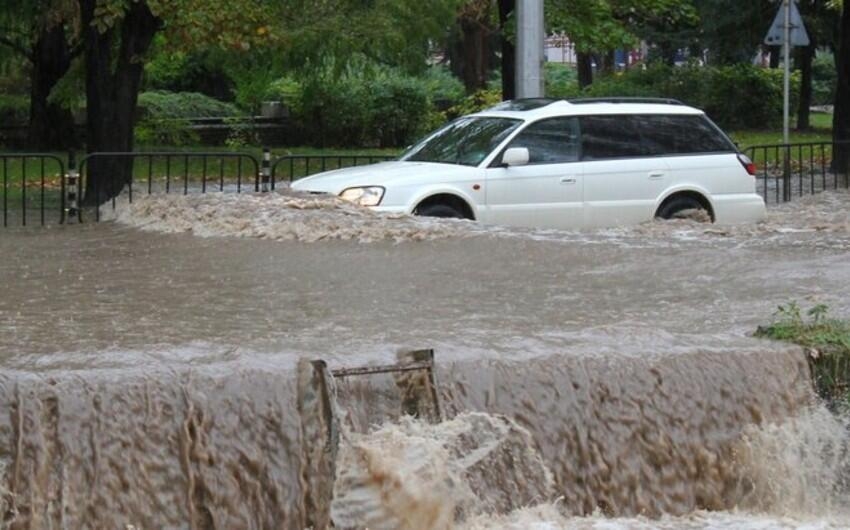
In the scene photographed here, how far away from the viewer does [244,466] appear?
7328 millimetres

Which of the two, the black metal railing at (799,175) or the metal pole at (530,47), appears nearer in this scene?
the metal pole at (530,47)

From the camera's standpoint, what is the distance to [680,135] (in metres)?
15.9

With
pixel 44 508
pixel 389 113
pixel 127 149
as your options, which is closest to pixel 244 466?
pixel 44 508

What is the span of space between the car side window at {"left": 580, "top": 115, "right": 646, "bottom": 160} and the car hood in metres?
1.36

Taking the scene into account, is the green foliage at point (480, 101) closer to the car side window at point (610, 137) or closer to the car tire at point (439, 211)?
the car side window at point (610, 137)

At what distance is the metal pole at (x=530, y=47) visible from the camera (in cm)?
1839

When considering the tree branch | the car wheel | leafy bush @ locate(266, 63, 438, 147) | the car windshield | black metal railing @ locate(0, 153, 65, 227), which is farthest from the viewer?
leafy bush @ locate(266, 63, 438, 147)

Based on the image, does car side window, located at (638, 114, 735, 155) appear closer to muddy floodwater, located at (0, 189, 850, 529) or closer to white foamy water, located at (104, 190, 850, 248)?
white foamy water, located at (104, 190, 850, 248)

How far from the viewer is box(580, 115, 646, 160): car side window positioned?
1540 cm

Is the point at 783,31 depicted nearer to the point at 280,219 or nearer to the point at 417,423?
the point at 280,219

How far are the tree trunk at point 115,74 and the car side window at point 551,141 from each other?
22.3ft

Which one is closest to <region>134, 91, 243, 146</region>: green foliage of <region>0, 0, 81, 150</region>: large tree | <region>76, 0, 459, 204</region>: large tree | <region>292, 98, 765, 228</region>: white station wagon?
<region>0, 0, 81, 150</region>: large tree

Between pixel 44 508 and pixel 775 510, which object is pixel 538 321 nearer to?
pixel 775 510

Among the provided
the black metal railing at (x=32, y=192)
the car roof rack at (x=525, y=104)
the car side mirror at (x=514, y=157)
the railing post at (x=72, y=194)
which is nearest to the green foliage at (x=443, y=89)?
the black metal railing at (x=32, y=192)
